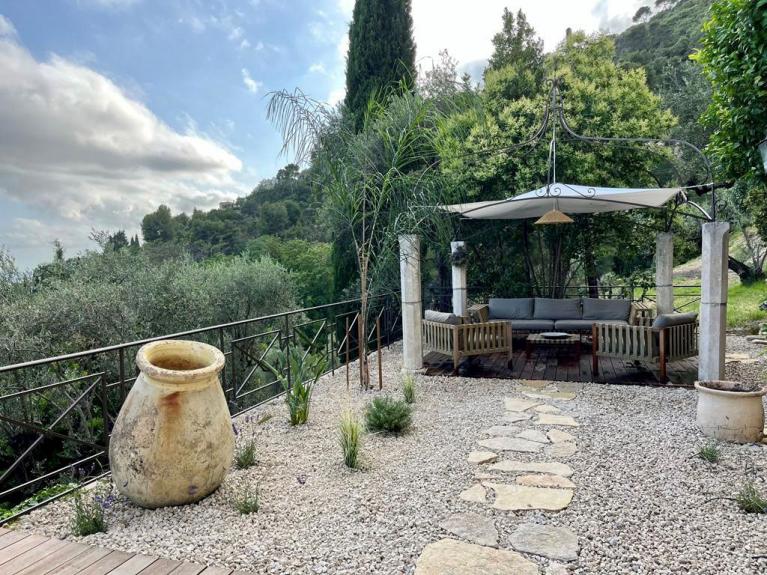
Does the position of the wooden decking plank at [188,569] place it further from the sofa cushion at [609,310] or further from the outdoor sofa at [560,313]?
the sofa cushion at [609,310]

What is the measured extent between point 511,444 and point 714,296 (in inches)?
112

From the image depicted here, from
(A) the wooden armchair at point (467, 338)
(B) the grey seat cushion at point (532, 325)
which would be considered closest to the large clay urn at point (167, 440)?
(A) the wooden armchair at point (467, 338)

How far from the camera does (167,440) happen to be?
2465mm

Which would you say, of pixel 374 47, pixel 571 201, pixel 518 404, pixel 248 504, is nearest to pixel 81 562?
pixel 248 504

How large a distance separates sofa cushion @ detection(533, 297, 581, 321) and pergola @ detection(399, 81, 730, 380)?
4.05 ft

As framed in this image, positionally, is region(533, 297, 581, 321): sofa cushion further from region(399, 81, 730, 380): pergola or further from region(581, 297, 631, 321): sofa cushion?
region(399, 81, 730, 380): pergola

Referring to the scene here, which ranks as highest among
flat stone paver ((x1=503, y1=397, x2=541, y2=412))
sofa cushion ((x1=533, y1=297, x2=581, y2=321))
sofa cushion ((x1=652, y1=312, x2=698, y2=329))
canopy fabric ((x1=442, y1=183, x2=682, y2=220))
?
canopy fabric ((x1=442, y1=183, x2=682, y2=220))

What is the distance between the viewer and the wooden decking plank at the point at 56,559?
2.00 metres

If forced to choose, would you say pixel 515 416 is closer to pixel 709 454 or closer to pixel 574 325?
pixel 709 454

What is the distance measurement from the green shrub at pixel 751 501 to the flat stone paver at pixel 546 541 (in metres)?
Result: 0.98

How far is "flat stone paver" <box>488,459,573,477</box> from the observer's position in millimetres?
2988

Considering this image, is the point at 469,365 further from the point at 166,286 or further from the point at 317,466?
the point at 166,286

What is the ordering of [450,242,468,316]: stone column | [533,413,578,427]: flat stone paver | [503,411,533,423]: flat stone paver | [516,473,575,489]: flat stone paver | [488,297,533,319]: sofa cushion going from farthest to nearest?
[488,297,533,319]: sofa cushion → [450,242,468,316]: stone column → [503,411,533,423]: flat stone paver → [533,413,578,427]: flat stone paver → [516,473,575,489]: flat stone paver

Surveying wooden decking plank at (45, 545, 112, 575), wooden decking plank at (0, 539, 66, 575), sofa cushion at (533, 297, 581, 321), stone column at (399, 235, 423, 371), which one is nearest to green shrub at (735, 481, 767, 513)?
wooden decking plank at (45, 545, 112, 575)
